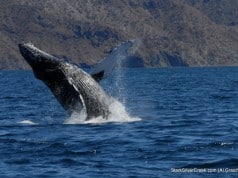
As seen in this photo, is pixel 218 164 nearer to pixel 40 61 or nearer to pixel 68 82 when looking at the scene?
pixel 68 82

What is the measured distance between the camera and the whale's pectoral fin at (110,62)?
2045 cm

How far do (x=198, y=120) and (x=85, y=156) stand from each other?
8377 millimetres

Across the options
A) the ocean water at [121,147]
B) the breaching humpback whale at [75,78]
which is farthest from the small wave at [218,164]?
the breaching humpback whale at [75,78]

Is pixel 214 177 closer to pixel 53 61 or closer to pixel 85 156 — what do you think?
pixel 85 156

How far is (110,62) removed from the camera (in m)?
20.6

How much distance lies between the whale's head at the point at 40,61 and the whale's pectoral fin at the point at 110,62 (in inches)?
45.0

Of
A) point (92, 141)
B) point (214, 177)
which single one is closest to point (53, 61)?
point (92, 141)

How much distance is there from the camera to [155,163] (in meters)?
15.4

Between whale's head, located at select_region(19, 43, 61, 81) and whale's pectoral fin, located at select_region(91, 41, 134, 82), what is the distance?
1142 millimetres

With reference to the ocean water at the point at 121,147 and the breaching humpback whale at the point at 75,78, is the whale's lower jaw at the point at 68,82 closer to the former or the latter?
the breaching humpback whale at the point at 75,78

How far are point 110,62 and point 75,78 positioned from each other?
41.0 inches

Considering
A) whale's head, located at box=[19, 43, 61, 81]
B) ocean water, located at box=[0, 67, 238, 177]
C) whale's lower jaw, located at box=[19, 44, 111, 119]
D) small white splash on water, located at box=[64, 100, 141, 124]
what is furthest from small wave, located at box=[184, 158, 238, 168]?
small white splash on water, located at box=[64, 100, 141, 124]

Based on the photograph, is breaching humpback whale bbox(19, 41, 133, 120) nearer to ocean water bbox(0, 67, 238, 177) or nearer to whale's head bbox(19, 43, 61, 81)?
whale's head bbox(19, 43, 61, 81)

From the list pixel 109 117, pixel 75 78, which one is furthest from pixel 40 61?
pixel 109 117
